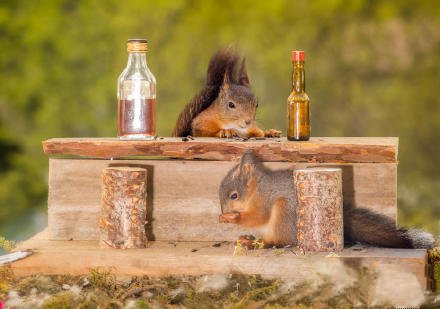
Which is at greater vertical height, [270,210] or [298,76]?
[298,76]

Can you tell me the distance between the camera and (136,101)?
13.8 feet

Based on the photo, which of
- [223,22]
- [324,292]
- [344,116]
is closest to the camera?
[324,292]

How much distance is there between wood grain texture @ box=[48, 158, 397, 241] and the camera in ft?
13.3

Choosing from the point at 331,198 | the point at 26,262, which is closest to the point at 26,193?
the point at 26,262

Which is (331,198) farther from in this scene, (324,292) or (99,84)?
(99,84)

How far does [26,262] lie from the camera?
386 cm

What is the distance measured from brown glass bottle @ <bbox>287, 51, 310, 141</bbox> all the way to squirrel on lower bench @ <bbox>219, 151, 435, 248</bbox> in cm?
25

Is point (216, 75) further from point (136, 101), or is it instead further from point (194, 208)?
point (194, 208)

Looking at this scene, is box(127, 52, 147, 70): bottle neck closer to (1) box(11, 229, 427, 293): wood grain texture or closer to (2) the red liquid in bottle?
(2) the red liquid in bottle

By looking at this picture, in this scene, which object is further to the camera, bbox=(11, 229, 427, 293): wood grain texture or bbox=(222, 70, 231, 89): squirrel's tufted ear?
bbox=(222, 70, 231, 89): squirrel's tufted ear

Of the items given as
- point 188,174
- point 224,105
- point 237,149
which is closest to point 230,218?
point 237,149

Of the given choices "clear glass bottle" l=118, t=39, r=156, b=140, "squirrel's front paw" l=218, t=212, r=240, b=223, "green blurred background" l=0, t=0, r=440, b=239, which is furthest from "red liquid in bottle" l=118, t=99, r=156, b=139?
"green blurred background" l=0, t=0, r=440, b=239

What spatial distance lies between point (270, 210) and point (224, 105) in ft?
2.43

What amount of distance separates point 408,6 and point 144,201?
5743mm
